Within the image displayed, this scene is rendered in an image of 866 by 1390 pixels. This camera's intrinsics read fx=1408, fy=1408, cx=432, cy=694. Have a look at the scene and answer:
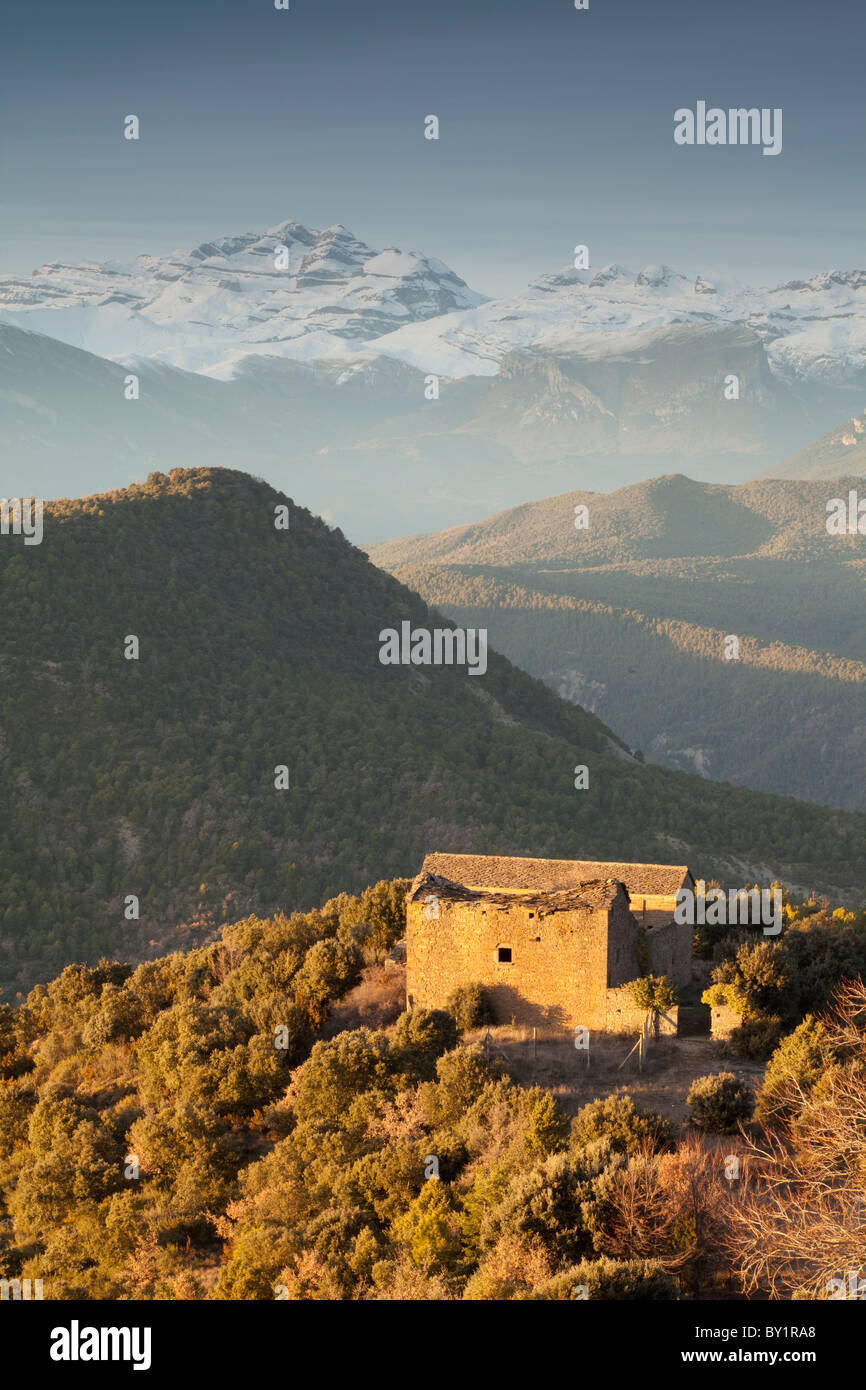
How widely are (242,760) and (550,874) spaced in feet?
188

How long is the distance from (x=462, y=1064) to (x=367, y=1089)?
137 inches

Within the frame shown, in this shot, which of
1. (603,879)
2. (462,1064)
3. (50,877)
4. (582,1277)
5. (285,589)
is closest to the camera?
(582,1277)

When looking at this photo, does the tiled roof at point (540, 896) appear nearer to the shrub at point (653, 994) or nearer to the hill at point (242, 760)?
the shrub at point (653, 994)

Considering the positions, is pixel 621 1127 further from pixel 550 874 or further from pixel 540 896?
pixel 550 874

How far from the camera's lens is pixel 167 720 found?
97500 mm

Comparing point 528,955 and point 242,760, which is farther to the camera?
point 242,760

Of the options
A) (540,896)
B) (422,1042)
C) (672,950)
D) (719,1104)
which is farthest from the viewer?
(672,950)

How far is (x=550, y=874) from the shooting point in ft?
139

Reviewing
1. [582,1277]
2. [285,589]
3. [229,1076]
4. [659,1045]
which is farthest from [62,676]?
[582,1277]

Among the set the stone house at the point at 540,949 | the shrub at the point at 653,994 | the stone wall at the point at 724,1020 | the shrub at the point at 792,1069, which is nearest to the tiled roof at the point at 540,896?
the stone house at the point at 540,949

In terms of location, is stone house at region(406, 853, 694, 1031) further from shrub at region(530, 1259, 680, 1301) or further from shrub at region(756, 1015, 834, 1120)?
shrub at region(530, 1259, 680, 1301)

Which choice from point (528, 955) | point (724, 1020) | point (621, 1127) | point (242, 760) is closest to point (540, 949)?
point (528, 955)

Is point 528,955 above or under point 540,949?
under

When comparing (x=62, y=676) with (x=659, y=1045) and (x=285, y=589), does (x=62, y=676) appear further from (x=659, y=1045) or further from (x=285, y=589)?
(x=659, y=1045)
